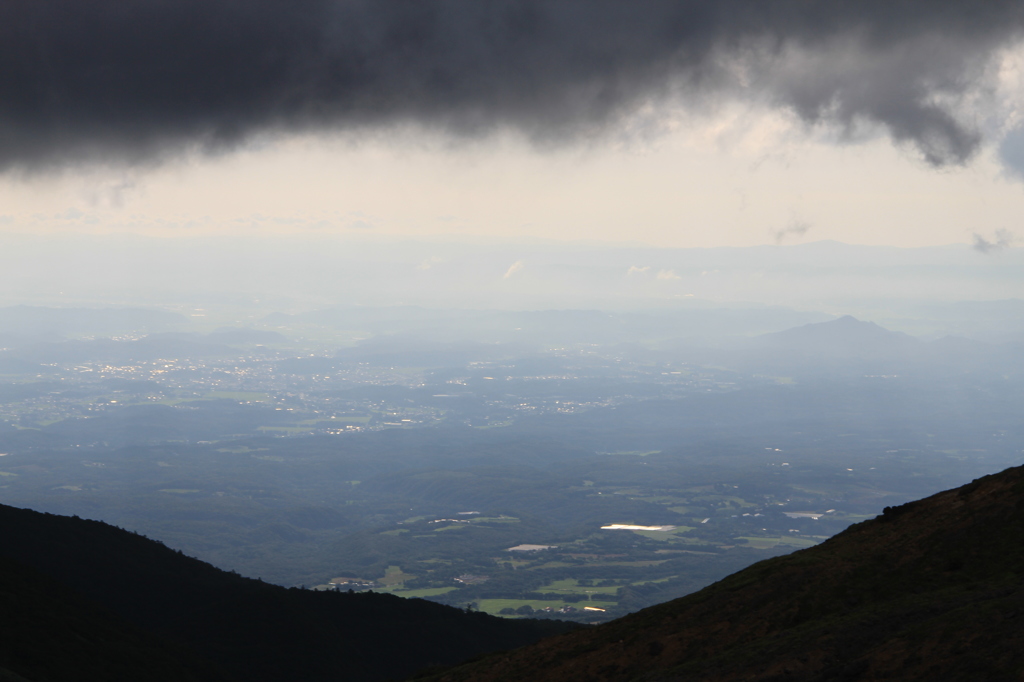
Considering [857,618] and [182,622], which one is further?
[182,622]

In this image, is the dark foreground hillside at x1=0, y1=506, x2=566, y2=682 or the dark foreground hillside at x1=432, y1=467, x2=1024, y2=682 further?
the dark foreground hillside at x1=0, y1=506, x2=566, y2=682

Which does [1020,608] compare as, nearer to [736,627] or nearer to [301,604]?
[736,627]

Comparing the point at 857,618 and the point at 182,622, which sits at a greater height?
the point at 857,618

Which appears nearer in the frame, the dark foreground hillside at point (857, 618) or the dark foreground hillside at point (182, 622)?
the dark foreground hillside at point (857, 618)

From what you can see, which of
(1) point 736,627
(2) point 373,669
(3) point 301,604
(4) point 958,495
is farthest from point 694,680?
(3) point 301,604
